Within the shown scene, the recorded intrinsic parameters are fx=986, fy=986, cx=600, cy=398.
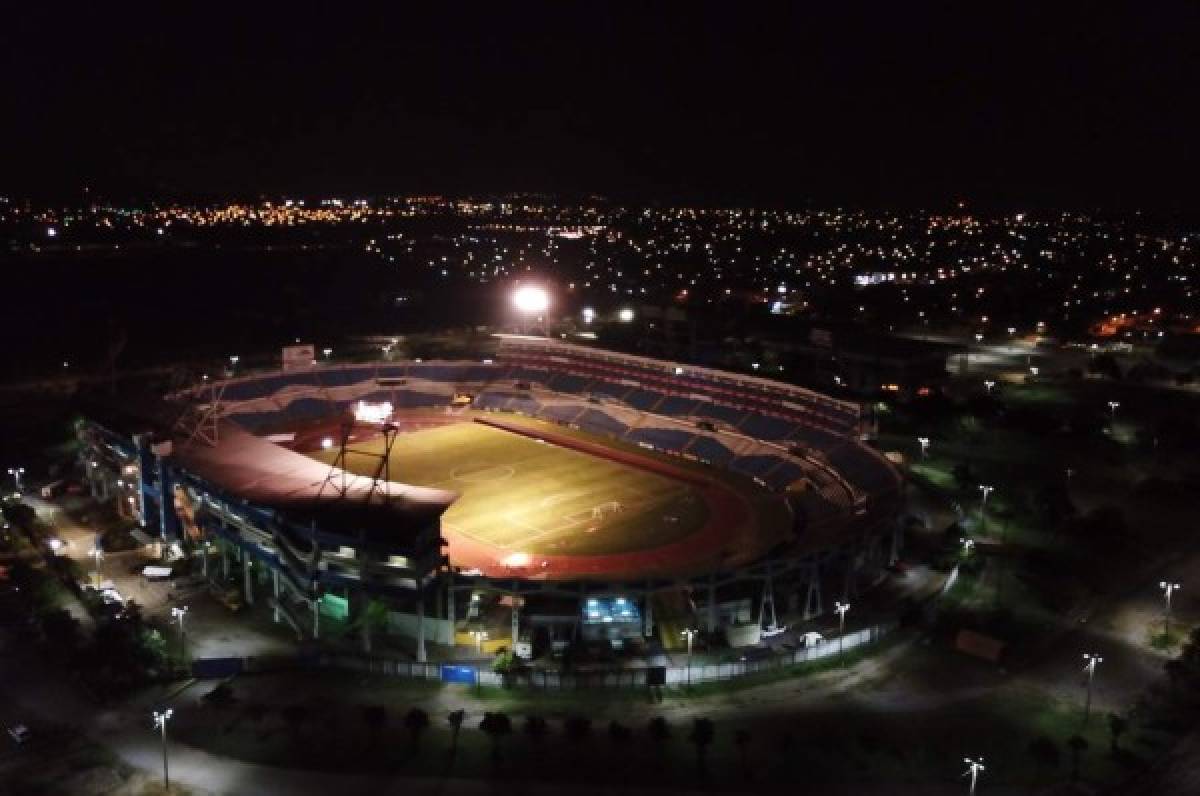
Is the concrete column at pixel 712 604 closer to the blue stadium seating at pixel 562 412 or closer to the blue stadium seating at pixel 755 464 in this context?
the blue stadium seating at pixel 755 464

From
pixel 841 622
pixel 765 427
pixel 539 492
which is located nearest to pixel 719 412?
pixel 765 427

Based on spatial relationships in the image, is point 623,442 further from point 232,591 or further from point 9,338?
point 9,338

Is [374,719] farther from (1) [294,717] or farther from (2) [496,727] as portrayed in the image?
(2) [496,727]

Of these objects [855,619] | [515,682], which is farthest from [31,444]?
[855,619]

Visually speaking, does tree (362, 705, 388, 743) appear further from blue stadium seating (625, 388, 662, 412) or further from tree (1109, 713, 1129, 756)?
blue stadium seating (625, 388, 662, 412)

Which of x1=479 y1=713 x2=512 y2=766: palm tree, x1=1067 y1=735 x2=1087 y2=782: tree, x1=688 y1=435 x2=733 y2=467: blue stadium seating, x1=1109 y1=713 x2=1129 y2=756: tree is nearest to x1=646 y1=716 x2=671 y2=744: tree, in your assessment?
x1=479 y1=713 x2=512 y2=766: palm tree
